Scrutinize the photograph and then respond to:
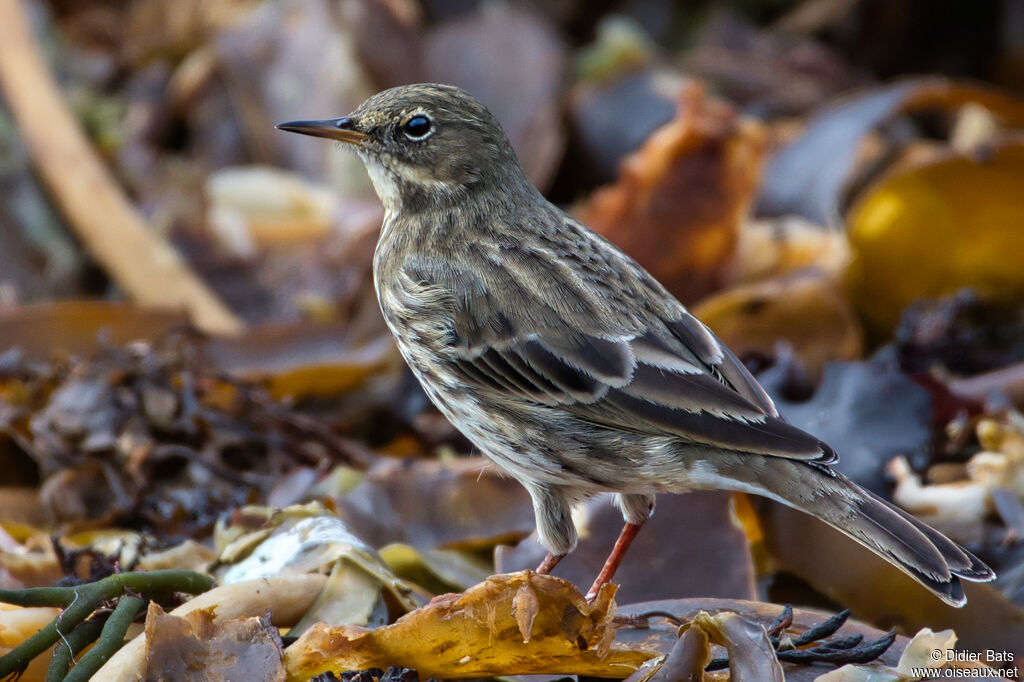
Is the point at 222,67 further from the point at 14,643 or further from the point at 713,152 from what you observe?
the point at 14,643

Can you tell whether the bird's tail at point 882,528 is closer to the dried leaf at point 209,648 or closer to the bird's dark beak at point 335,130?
the dried leaf at point 209,648

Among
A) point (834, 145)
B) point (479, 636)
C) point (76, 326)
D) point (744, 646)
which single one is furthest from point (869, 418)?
point (76, 326)

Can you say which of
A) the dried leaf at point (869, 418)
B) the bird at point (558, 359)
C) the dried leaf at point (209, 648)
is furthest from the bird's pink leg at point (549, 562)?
the dried leaf at point (869, 418)

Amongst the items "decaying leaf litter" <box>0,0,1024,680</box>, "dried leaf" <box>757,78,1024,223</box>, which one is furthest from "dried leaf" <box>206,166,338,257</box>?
"dried leaf" <box>757,78,1024,223</box>

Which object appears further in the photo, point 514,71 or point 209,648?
point 514,71

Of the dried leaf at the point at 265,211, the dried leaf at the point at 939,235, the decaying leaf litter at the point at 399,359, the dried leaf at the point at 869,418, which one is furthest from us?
the dried leaf at the point at 265,211

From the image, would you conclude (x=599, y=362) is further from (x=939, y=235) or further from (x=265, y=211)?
(x=265, y=211)

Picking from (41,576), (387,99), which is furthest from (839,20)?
(41,576)
